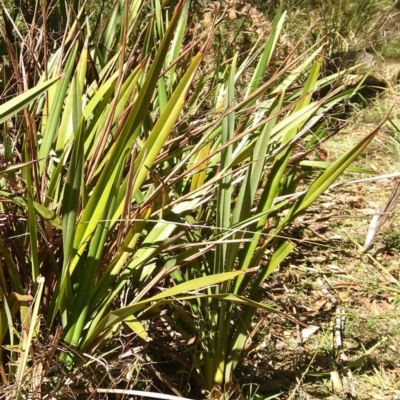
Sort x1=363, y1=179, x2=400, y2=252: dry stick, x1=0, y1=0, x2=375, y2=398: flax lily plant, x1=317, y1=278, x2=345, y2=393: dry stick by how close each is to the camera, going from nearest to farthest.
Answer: x1=0, y1=0, x2=375, y2=398: flax lily plant → x1=317, y1=278, x2=345, y2=393: dry stick → x1=363, y1=179, x2=400, y2=252: dry stick

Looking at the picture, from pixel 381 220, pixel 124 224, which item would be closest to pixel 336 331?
pixel 381 220

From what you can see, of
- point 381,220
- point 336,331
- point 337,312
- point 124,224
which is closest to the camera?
point 124,224

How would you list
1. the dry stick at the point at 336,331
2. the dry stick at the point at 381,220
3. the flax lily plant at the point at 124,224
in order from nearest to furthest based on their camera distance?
the flax lily plant at the point at 124,224
the dry stick at the point at 336,331
the dry stick at the point at 381,220

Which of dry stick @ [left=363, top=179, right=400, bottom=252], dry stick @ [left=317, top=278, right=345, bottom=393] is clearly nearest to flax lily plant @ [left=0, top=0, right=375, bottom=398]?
dry stick @ [left=317, top=278, right=345, bottom=393]

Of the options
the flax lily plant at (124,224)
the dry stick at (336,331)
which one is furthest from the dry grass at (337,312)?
the flax lily plant at (124,224)

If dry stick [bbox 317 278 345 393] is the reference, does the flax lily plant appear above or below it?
above

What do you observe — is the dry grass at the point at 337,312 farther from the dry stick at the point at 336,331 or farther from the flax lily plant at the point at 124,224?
the flax lily plant at the point at 124,224

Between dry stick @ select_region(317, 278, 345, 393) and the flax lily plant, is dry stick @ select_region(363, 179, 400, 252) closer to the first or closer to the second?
dry stick @ select_region(317, 278, 345, 393)

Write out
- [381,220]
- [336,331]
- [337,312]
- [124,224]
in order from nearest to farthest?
1. [124,224]
2. [336,331]
3. [337,312]
4. [381,220]

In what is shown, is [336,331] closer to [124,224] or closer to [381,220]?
[381,220]

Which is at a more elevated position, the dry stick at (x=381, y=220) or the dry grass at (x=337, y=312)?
the dry stick at (x=381, y=220)

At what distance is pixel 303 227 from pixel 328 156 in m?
0.85

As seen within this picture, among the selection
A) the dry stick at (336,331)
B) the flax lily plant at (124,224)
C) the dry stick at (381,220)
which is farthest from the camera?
the dry stick at (381,220)

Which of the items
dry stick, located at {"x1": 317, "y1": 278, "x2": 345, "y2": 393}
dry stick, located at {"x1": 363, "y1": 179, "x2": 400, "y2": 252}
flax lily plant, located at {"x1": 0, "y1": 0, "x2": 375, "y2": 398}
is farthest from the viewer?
dry stick, located at {"x1": 363, "y1": 179, "x2": 400, "y2": 252}
